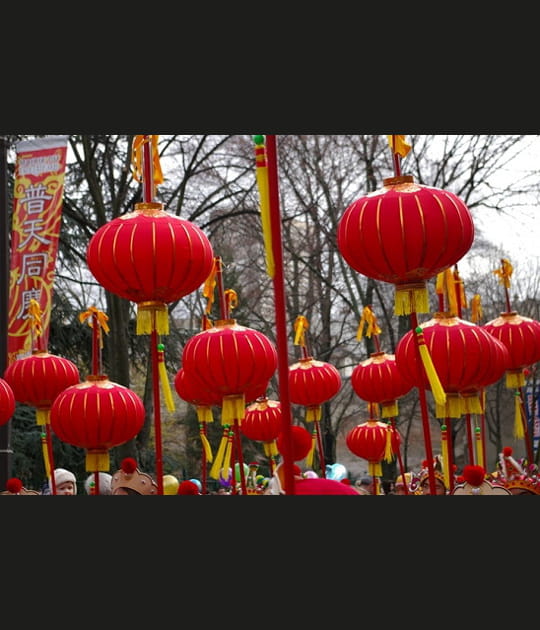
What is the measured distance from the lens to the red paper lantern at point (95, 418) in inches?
246

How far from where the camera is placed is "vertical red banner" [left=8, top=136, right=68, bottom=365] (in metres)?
9.64

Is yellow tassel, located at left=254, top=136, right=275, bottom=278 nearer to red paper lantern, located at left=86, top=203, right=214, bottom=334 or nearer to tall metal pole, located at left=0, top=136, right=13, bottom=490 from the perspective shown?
red paper lantern, located at left=86, top=203, right=214, bottom=334

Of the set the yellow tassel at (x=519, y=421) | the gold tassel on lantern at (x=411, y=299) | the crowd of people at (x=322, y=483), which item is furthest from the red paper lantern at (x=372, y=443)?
the gold tassel on lantern at (x=411, y=299)

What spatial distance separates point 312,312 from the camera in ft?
57.5

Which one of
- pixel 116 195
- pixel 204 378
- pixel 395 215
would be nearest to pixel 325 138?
pixel 116 195

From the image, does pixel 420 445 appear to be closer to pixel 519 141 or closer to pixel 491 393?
pixel 491 393

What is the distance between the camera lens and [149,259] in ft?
15.9

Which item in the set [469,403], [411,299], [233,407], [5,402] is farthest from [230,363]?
[5,402]

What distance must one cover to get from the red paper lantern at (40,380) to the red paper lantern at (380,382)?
8.29 feet

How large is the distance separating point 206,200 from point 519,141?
5248mm

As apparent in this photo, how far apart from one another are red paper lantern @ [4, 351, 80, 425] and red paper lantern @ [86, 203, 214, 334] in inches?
100

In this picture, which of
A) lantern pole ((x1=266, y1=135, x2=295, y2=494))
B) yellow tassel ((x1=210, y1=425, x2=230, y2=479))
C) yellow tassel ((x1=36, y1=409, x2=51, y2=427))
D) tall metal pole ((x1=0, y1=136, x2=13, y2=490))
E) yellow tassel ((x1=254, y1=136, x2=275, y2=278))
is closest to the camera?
lantern pole ((x1=266, y1=135, x2=295, y2=494))

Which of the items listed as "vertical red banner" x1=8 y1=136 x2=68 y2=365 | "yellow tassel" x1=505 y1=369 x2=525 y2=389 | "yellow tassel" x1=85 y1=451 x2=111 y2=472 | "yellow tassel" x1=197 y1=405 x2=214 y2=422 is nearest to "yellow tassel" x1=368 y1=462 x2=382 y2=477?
"yellow tassel" x1=505 y1=369 x2=525 y2=389

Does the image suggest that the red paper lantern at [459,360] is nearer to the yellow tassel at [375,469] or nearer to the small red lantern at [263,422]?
the small red lantern at [263,422]
